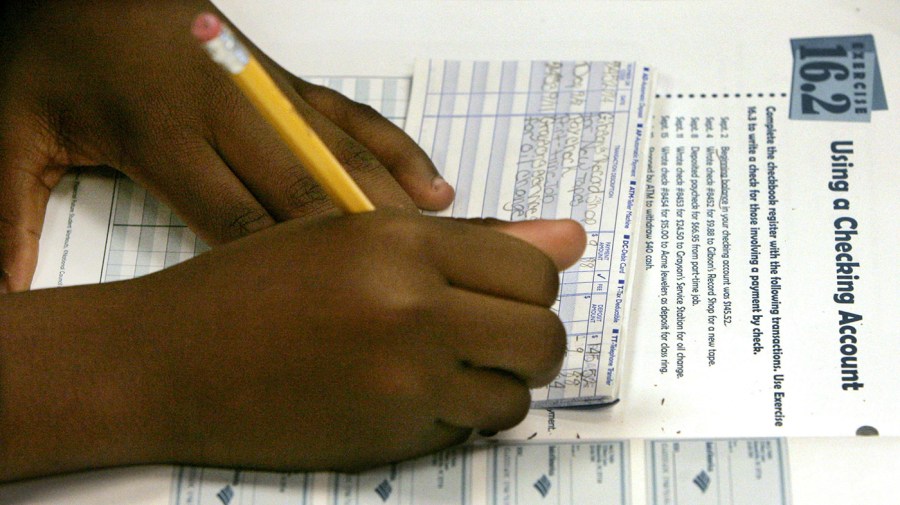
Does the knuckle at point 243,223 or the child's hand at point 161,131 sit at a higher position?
the child's hand at point 161,131

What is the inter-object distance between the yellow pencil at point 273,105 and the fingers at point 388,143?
0.15 meters

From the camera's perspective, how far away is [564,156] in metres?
0.55

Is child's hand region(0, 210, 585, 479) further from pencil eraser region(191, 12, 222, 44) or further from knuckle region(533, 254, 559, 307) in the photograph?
pencil eraser region(191, 12, 222, 44)

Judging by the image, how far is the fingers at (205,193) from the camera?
0.51m

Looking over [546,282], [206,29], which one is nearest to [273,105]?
[206,29]

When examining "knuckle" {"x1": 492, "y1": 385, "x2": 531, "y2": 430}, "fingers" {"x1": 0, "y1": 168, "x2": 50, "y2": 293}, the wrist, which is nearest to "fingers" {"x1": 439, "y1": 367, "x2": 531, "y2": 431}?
"knuckle" {"x1": 492, "y1": 385, "x2": 531, "y2": 430}

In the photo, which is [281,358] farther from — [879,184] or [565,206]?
[879,184]

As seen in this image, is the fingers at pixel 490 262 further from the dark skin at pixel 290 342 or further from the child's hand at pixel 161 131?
the child's hand at pixel 161 131

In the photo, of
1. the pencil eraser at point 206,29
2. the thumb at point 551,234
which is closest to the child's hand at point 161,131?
the thumb at point 551,234

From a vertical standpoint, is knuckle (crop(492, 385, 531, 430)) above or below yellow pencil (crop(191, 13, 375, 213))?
below

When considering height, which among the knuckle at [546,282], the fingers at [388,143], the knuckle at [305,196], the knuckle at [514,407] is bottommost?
the knuckle at [514,407]

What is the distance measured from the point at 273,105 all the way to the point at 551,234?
16cm

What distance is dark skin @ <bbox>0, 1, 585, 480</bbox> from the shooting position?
0.39 meters

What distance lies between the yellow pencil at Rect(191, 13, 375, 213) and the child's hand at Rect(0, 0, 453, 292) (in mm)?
136
